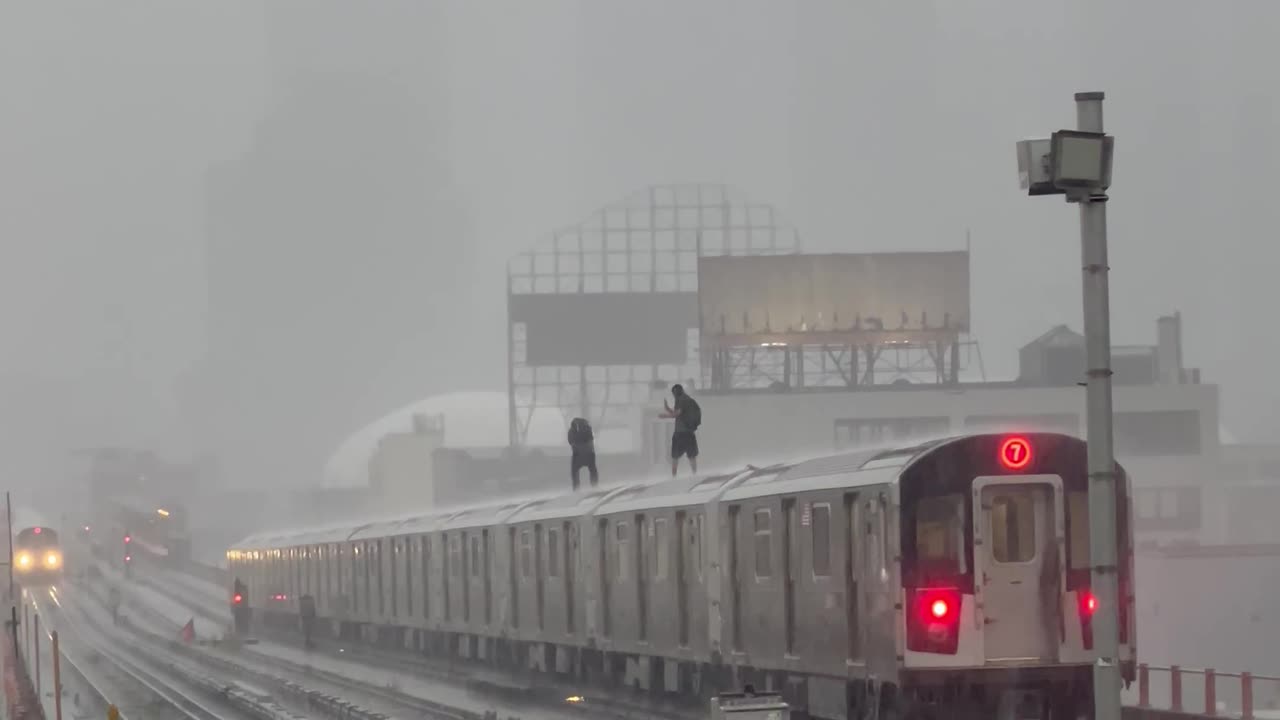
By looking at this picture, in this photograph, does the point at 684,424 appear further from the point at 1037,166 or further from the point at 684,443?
the point at 1037,166

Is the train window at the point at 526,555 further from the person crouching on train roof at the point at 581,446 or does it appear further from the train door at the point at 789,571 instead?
the train door at the point at 789,571

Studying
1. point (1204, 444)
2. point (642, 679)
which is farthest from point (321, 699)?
point (1204, 444)

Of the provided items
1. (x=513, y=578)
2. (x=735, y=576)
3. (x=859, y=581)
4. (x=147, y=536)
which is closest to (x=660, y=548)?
(x=735, y=576)

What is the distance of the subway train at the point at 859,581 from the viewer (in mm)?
17453

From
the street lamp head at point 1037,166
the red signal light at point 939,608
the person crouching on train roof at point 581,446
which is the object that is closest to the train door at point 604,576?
the person crouching on train roof at point 581,446

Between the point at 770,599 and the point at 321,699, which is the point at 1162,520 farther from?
the point at 770,599

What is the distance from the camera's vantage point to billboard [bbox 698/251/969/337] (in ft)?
318

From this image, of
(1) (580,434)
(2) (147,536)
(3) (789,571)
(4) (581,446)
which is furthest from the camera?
(2) (147,536)

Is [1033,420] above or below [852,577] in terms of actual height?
below

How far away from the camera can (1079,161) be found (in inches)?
473

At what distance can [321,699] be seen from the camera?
33438mm

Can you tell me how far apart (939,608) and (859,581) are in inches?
45.3

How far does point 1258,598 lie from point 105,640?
4329 centimetres

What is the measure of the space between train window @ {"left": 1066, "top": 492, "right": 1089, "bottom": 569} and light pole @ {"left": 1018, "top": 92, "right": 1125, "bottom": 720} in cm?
543
